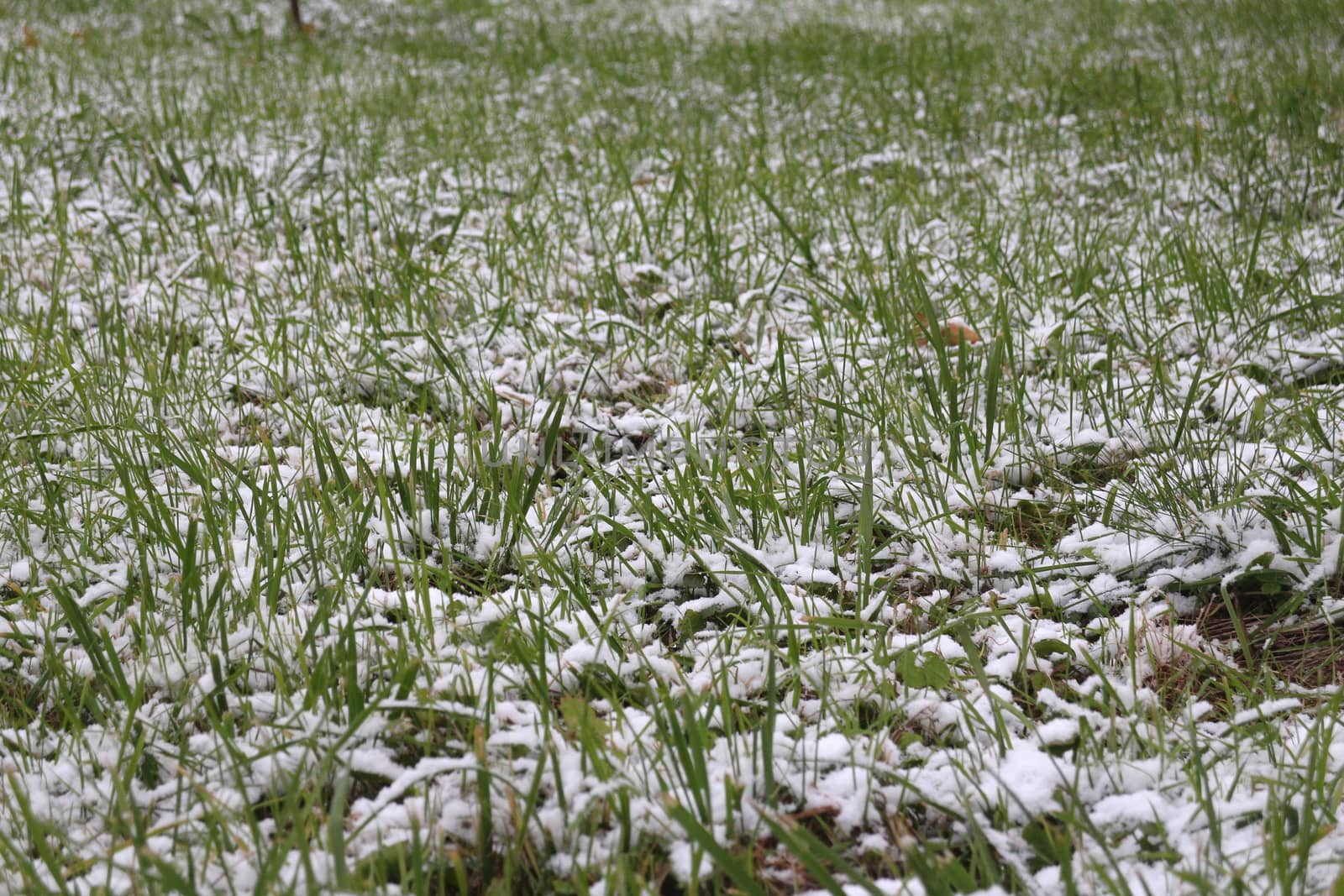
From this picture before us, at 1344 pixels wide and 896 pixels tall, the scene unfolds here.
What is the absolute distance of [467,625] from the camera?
1708mm

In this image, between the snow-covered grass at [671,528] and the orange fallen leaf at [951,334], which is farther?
the orange fallen leaf at [951,334]

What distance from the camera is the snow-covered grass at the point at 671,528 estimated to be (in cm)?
132

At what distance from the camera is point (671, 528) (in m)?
1.97

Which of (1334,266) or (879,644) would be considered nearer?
(879,644)

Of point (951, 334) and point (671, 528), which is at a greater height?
point (951, 334)

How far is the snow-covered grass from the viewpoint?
132cm

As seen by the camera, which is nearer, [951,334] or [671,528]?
[671,528]

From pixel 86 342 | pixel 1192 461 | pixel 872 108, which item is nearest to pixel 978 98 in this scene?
pixel 872 108

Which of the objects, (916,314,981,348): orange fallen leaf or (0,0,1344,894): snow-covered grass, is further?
(916,314,981,348): orange fallen leaf

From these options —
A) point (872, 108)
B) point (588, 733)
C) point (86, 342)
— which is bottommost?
point (588, 733)

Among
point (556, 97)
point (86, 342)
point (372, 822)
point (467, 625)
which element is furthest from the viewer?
point (556, 97)

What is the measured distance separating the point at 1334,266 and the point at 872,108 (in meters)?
3.17

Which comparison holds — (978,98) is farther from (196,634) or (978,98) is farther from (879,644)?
(196,634)

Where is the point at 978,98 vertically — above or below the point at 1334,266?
above
